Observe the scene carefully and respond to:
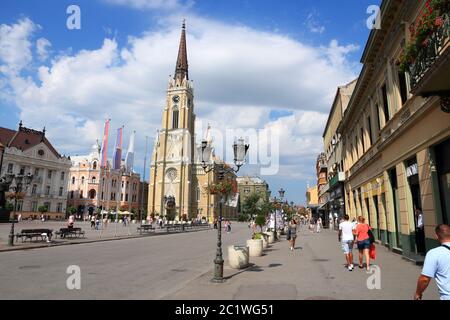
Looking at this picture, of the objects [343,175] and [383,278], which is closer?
[383,278]

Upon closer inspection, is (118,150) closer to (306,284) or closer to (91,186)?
(306,284)

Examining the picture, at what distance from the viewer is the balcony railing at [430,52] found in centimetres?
734

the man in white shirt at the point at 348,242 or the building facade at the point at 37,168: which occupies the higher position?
the building facade at the point at 37,168

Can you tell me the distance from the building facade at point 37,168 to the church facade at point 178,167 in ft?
75.1

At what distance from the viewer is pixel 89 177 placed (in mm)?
86938

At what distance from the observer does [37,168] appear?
233ft

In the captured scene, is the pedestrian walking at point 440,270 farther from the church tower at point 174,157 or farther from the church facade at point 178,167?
the church facade at point 178,167

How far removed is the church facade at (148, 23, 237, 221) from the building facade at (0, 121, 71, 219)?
22882mm

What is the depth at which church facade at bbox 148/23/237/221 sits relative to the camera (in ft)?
285

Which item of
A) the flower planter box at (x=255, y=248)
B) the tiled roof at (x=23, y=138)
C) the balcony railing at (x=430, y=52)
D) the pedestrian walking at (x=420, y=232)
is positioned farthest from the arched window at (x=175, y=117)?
the balcony railing at (x=430, y=52)

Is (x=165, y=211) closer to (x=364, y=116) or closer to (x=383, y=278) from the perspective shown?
(x=364, y=116)

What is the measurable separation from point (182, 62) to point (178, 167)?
34864 mm
